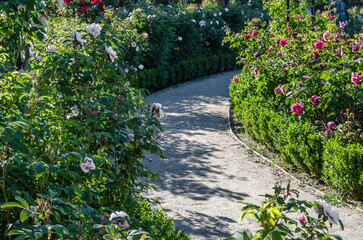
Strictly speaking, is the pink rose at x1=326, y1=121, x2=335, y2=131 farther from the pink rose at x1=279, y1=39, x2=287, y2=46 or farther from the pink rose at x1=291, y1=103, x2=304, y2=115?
the pink rose at x1=279, y1=39, x2=287, y2=46

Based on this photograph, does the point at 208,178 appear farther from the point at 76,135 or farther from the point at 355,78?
the point at 76,135

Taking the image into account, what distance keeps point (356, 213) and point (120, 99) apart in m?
3.00

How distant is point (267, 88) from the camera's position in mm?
6828

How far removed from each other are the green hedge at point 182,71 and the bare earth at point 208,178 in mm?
1706

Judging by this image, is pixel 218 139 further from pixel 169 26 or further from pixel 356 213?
pixel 169 26

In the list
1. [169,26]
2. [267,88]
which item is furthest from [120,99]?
[169,26]

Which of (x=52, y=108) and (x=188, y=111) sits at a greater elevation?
(x=52, y=108)

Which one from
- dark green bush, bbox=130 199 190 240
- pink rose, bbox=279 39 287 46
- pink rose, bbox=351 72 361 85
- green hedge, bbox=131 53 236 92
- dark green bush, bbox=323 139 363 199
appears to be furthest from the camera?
green hedge, bbox=131 53 236 92

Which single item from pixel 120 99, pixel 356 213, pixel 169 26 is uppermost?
pixel 169 26

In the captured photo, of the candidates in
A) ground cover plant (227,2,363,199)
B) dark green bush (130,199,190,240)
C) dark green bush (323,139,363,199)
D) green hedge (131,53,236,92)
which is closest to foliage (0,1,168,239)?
dark green bush (130,199,190,240)

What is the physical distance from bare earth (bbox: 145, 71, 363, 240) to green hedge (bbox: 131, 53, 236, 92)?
5.60 ft

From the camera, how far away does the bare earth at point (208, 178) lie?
458 cm

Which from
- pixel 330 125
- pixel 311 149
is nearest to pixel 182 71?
pixel 311 149

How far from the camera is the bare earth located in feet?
15.0
